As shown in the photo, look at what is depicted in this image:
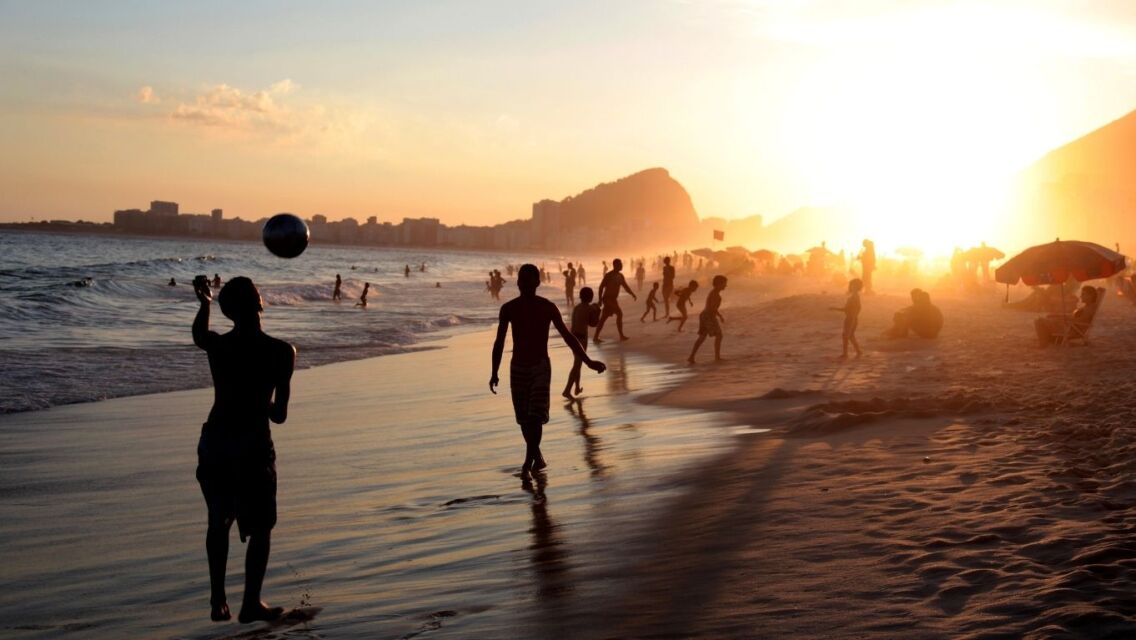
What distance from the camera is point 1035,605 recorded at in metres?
4.37

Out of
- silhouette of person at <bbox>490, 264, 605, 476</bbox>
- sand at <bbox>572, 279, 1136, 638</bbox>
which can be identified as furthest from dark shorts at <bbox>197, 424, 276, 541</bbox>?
silhouette of person at <bbox>490, 264, 605, 476</bbox>

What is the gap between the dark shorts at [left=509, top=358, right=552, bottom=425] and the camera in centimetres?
823

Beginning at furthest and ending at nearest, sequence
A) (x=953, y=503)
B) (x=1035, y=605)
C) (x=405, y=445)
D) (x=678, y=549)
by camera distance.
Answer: (x=405, y=445) → (x=953, y=503) → (x=678, y=549) → (x=1035, y=605)

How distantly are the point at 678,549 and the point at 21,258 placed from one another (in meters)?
103

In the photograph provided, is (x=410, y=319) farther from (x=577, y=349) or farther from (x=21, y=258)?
(x=21, y=258)

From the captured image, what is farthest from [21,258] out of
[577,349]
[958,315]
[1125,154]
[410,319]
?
[1125,154]

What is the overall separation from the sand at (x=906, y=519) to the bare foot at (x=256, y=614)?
1.71 m

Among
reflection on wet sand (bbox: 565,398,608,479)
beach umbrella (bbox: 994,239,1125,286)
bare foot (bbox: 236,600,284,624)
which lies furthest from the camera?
beach umbrella (bbox: 994,239,1125,286)

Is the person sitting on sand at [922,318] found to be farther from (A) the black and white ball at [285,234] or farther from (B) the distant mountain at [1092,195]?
(B) the distant mountain at [1092,195]

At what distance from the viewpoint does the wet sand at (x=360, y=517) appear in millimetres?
4984

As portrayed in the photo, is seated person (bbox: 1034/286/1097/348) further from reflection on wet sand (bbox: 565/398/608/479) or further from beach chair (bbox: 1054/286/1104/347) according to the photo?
reflection on wet sand (bbox: 565/398/608/479)

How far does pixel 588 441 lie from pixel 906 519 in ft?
14.4

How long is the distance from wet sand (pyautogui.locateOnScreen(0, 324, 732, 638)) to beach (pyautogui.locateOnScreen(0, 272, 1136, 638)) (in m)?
0.03

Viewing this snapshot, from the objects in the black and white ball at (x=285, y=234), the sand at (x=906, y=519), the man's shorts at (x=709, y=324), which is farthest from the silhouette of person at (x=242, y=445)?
the man's shorts at (x=709, y=324)
